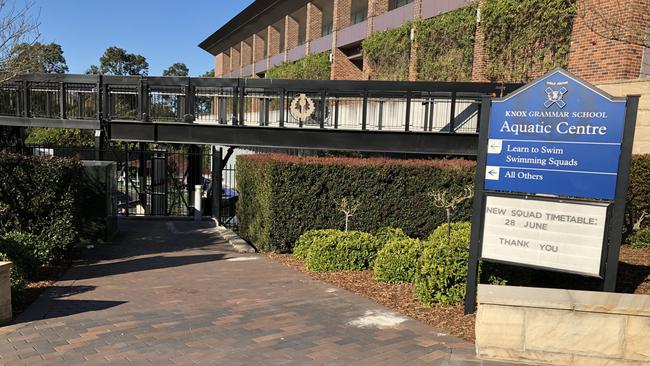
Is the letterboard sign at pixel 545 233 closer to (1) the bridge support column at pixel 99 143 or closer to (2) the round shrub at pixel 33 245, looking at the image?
(2) the round shrub at pixel 33 245

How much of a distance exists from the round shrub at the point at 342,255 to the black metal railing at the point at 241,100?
18.4 ft

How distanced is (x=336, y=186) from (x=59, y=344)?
6331mm

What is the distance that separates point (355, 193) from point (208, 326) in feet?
18.1

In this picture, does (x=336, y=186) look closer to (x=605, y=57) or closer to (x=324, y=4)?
(x=605, y=57)

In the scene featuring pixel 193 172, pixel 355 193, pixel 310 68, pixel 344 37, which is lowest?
pixel 193 172

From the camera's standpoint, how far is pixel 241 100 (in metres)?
13.8

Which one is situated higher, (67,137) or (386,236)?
(67,137)

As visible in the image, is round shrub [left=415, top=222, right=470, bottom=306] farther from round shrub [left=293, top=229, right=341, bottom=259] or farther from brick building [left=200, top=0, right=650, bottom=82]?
brick building [left=200, top=0, right=650, bottom=82]

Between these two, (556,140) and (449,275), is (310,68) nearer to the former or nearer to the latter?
(449,275)

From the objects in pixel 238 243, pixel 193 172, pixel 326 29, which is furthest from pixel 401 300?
pixel 326 29

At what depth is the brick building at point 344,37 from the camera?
11039 millimetres

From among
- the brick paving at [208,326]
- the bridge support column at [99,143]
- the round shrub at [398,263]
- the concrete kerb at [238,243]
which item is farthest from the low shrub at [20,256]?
the bridge support column at [99,143]

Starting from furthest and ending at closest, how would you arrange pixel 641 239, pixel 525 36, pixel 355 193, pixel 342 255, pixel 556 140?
pixel 525 36, pixel 355 193, pixel 641 239, pixel 342 255, pixel 556 140

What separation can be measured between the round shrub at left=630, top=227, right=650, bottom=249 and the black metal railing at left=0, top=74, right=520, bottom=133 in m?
5.72
